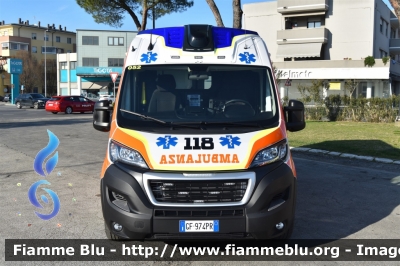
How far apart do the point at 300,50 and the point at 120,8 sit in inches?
877

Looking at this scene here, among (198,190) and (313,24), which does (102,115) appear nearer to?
(198,190)

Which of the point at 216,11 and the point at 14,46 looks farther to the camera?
the point at 14,46

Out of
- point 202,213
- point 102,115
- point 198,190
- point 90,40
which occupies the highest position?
point 90,40

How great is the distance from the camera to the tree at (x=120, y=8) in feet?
93.9

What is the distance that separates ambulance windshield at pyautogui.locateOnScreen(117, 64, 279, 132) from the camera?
5.19 meters

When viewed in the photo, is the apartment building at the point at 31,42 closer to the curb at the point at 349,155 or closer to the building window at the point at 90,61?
the building window at the point at 90,61

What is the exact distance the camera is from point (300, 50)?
45.8m

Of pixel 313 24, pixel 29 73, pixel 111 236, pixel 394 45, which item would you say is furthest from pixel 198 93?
pixel 29 73

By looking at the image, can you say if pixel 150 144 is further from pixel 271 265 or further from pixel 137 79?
pixel 271 265

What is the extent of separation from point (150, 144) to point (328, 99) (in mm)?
21489

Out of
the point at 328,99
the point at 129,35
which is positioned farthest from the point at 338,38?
the point at 129,35

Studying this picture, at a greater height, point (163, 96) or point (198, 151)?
point (163, 96)

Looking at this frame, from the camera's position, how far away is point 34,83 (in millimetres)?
83125

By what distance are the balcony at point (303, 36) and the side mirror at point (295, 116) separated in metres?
41.7
